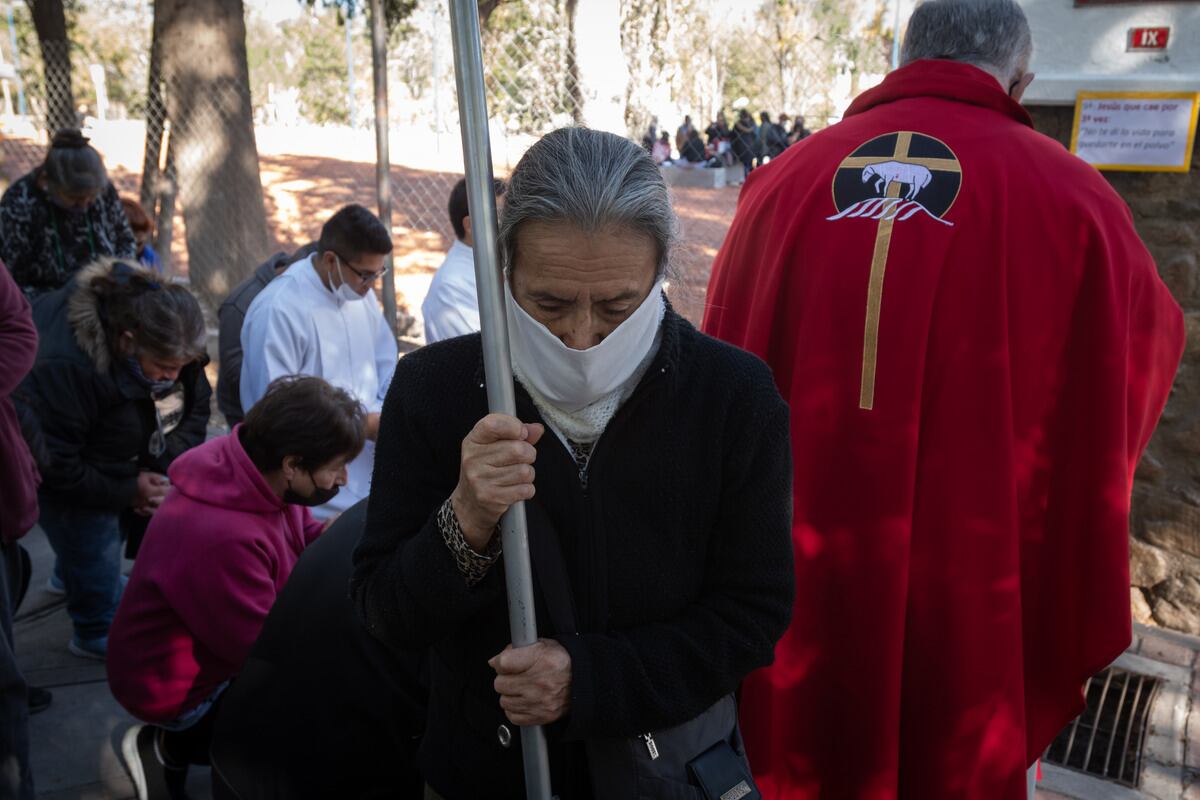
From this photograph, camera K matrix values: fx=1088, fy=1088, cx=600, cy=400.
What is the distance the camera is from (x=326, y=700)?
89.4 inches

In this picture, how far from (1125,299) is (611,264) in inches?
58.4

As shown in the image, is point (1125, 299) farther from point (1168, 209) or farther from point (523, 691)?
point (1168, 209)

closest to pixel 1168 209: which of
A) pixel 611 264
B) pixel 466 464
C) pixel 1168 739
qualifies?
pixel 1168 739

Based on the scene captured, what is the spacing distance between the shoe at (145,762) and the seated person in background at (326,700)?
35.6 inches

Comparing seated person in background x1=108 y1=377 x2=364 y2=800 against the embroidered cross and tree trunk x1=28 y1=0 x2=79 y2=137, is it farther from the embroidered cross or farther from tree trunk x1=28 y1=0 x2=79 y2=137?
tree trunk x1=28 y1=0 x2=79 y2=137

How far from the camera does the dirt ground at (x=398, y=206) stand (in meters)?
13.2

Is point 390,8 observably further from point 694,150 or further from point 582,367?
point 582,367

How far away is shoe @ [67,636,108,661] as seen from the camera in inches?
166

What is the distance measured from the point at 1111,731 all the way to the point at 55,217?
475 cm

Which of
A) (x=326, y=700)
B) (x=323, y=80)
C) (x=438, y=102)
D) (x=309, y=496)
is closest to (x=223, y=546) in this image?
(x=309, y=496)

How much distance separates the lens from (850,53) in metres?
15.2

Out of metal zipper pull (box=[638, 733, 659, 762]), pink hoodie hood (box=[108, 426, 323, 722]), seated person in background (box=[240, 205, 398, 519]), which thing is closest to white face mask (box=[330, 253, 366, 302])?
seated person in background (box=[240, 205, 398, 519])

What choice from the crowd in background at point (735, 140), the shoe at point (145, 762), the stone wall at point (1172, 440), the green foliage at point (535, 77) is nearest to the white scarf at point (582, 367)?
the shoe at point (145, 762)

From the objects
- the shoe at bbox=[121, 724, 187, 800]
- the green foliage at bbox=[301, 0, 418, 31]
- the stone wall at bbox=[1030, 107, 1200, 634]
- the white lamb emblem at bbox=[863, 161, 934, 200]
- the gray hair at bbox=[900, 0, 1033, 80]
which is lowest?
the shoe at bbox=[121, 724, 187, 800]
